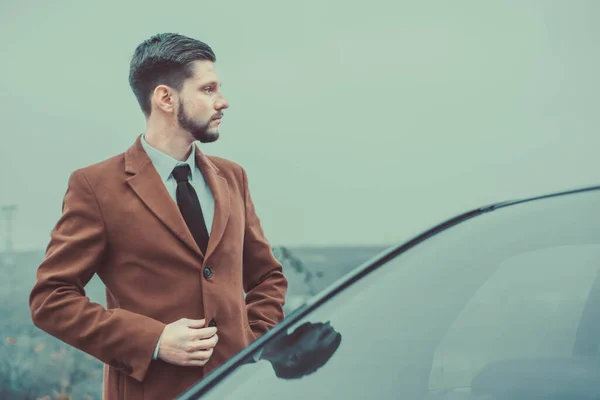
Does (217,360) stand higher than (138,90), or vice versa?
(138,90)

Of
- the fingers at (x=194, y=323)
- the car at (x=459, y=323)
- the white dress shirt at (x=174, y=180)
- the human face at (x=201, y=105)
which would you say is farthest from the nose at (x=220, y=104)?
the car at (x=459, y=323)

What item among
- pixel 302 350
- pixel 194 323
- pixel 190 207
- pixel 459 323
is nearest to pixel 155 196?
pixel 190 207

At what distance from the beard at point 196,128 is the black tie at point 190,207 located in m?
0.08

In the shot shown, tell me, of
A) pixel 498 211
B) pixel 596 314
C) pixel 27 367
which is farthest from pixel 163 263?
pixel 27 367

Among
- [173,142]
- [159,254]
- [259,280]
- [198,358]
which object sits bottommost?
[198,358]

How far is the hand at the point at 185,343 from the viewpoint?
202 cm

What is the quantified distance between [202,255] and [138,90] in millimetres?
515

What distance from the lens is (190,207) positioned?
2189 millimetres

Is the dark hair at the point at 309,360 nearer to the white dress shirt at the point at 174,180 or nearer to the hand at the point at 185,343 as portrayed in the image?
the hand at the point at 185,343

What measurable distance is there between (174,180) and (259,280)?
0.39 meters

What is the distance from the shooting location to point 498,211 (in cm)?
156

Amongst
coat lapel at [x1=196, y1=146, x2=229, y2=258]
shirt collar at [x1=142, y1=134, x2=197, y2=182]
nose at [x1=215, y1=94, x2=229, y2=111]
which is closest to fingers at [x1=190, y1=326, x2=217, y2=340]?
coat lapel at [x1=196, y1=146, x2=229, y2=258]

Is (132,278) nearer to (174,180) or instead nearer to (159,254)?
(159,254)

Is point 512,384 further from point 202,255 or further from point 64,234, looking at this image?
point 64,234
